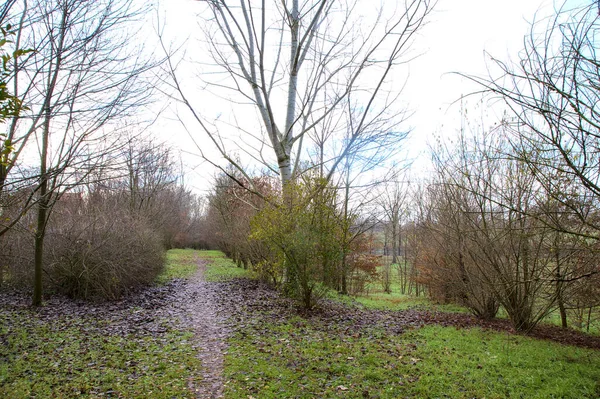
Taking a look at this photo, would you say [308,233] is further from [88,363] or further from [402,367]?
[88,363]

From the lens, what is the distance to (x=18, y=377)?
509cm

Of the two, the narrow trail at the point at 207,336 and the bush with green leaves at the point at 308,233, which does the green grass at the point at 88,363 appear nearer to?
the narrow trail at the point at 207,336

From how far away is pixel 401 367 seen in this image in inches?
232

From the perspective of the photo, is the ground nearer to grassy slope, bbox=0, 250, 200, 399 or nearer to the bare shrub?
grassy slope, bbox=0, 250, 200, 399

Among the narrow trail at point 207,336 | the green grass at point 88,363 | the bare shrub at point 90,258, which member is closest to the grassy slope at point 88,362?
the green grass at point 88,363

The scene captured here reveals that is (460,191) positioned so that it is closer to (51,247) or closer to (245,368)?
(245,368)

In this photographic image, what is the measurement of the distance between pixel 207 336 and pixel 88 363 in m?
2.27

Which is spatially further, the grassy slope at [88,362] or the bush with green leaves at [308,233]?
the bush with green leaves at [308,233]

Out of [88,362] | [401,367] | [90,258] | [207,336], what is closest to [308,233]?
[207,336]

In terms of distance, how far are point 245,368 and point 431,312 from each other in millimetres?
8140

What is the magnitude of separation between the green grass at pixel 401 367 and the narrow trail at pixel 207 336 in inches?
7.7

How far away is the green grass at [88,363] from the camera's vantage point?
4.77 metres

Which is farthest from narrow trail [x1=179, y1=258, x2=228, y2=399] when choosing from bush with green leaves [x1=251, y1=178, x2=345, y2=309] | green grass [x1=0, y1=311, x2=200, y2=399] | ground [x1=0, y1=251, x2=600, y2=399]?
bush with green leaves [x1=251, y1=178, x2=345, y2=309]

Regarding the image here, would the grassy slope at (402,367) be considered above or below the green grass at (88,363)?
above
